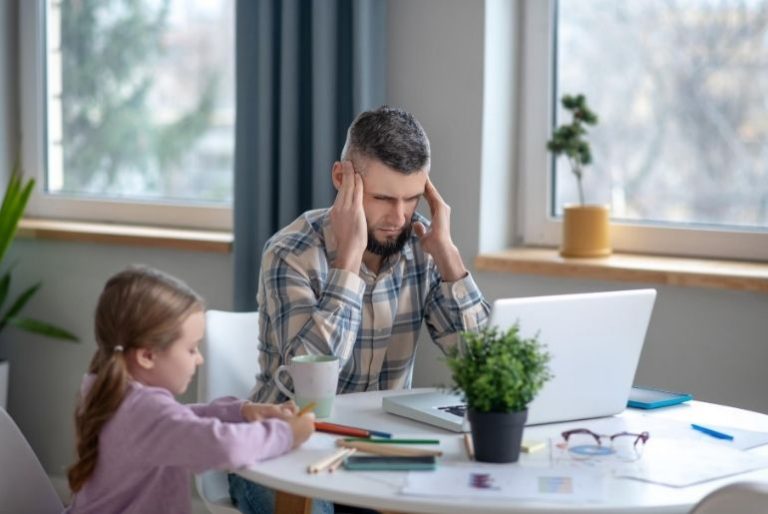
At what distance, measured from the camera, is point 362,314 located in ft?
7.68

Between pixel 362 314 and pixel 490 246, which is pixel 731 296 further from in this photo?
pixel 362 314

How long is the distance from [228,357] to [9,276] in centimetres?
146

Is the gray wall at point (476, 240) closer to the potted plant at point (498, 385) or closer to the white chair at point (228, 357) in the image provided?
the white chair at point (228, 357)

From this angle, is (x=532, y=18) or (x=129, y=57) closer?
(x=532, y=18)

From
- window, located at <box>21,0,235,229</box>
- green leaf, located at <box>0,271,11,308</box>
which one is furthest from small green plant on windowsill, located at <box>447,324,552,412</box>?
green leaf, located at <box>0,271,11,308</box>

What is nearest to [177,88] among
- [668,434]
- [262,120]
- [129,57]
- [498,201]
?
[129,57]

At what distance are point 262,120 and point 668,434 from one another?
5.36 ft

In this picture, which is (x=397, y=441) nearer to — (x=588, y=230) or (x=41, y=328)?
(x=588, y=230)

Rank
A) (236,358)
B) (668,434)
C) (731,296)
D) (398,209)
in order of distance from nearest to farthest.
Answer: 1. (668,434)
2. (398,209)
3. (236,358)
4. (731,296)

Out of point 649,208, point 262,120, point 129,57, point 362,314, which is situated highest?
point 129,57

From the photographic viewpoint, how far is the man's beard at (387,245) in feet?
7.66

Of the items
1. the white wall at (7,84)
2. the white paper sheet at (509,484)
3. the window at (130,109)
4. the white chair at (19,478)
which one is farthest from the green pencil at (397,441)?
the white wall at (7,84)

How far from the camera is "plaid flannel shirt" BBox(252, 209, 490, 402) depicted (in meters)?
2.17

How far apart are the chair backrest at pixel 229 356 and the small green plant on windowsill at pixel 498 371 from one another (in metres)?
0.86
